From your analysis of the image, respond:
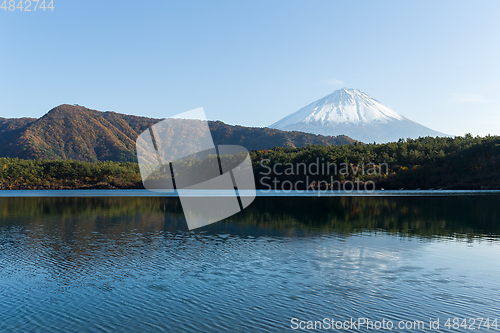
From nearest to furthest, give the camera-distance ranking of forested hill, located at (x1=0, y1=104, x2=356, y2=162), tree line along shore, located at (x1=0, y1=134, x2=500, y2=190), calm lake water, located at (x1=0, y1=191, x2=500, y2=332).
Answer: calm lake water, located at (x1=0, y1=191, x2=500, y2=332), tree line along shore, located at (x1=0, y1=134, x2=500, y2=190), forested hill, located at (x1=0, y1=104, x2=356, y2=162)

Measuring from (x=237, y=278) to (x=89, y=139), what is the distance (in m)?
186

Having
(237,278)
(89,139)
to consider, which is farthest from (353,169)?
(89,139)

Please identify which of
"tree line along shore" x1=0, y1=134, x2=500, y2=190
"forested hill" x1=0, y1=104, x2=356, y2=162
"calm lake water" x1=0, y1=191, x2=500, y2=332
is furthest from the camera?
"forested hill" x1=0, y1=104, x2=356, y2=162

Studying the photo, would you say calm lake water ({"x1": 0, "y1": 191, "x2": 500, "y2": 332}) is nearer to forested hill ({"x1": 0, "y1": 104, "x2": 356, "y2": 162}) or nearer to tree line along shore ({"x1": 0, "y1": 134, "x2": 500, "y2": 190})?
tree line along shore ({"x1": 0, "y1": 134, "x2": 500, "y2": 190})

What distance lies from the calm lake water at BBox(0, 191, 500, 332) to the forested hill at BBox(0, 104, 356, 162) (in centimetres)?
13521

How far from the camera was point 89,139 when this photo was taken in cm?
18262

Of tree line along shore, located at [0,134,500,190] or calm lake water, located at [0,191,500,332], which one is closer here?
calm lake water, located at [0,191,500,332]

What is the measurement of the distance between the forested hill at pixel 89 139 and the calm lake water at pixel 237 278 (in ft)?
444

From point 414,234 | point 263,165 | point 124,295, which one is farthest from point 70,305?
point 263,165

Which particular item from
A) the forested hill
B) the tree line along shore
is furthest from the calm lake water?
the forested hill

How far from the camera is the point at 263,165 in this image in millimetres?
97750

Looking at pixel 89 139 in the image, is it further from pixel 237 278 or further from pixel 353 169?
pixel 237 278

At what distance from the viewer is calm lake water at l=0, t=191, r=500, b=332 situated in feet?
28.3

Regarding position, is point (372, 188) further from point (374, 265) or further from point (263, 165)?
point (374, 265)
